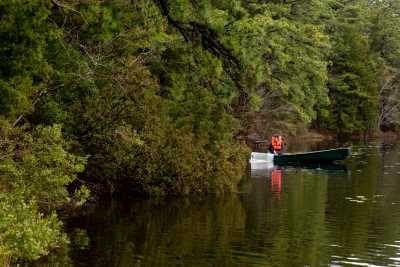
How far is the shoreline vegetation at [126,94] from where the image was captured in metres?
15.5

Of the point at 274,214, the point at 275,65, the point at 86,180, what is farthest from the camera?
the point at 275,65

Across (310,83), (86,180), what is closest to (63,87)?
(86,180)

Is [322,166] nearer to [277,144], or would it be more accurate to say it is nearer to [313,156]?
[313,156]

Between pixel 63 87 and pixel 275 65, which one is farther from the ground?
pixel 275 65

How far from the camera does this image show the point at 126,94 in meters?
A: 24.9

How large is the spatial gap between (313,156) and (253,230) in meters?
23.1

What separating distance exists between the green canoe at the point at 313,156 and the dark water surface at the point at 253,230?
35.6 ft

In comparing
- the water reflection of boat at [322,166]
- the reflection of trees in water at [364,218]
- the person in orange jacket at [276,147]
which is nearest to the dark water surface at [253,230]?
the reflection of trees in water at [364,218]

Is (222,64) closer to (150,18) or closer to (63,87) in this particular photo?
(150,18)

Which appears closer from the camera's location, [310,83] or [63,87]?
[63,87]

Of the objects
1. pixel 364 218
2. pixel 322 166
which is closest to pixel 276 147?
pixel 322 166

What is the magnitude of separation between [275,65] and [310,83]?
7.95 meters

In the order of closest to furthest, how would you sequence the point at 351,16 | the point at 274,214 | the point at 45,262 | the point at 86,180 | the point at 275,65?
the point at 45,262
the point at 274,214
the point at 86,180
the point at 275,65
the point at 351,16

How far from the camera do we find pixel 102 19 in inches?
588
